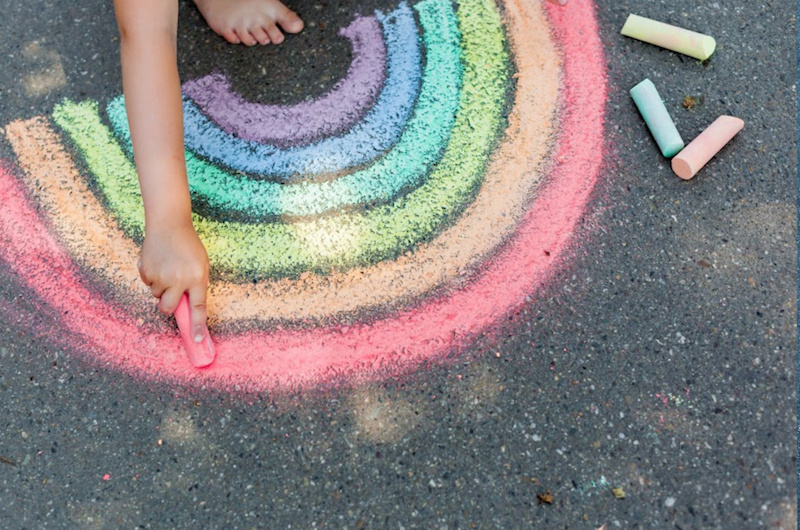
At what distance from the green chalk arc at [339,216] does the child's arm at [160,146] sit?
137 mm

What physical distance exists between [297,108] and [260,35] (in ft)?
0.77

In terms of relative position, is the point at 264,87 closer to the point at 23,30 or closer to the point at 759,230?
the point at 23,30

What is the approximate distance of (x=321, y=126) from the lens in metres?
1.82

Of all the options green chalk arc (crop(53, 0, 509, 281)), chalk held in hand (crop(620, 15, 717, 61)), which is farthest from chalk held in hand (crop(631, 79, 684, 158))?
green chalk arc (crop(53, 0, 509, 281))

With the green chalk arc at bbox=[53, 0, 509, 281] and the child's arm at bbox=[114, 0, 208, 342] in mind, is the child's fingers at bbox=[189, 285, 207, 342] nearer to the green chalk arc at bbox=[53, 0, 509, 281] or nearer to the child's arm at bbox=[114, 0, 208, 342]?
the child's arm at bbox=[114, 0, 208, 342]

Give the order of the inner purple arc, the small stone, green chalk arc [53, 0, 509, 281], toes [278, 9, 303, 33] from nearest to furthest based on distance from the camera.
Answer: the small stone
green chalk arc [53, 0, 509, 281]
the inner purple arc
toes [278, 9, 303, 33]

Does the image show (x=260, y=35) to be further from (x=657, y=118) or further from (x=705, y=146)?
(x=705, y=146)

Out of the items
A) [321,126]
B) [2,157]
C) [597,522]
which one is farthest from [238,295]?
[597,522]

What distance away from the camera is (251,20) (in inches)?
74.9

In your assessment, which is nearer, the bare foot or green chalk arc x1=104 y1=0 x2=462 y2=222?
green chalk arc x1=104 y1=0 x2=462 y2=222

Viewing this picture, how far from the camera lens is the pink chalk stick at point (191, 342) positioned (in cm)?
153

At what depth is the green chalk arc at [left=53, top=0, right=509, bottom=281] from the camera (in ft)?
5.44

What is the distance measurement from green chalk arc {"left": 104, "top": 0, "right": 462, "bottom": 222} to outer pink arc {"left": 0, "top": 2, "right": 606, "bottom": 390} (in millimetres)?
280

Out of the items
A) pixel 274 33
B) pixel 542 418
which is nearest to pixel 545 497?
pixel 542 418
